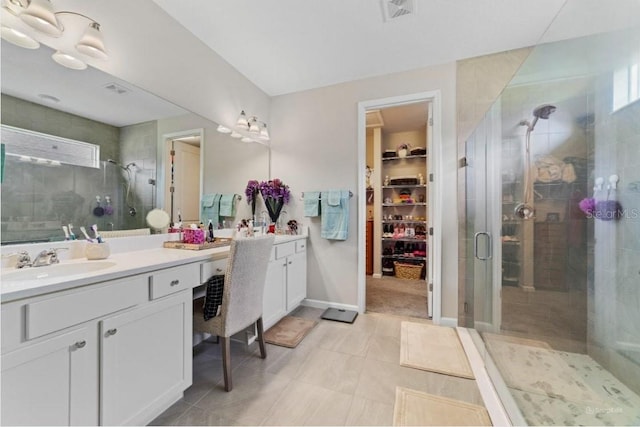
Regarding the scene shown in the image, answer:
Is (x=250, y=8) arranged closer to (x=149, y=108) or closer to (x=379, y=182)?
(x=149, y=108)

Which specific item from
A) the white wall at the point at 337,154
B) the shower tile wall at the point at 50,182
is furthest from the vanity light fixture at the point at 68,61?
the white wall at the point at 337,154

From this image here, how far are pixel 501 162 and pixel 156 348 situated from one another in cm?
271

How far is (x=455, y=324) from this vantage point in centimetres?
243

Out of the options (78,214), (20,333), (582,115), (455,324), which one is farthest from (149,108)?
(455,324)

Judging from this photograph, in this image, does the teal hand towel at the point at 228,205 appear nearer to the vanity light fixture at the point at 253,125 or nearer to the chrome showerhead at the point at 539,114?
the vanity light fixture at the point at 253,125

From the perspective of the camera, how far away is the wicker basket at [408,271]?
3.97 m

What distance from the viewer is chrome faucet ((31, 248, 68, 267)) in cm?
116

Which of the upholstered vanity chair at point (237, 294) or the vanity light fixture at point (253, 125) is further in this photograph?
the vanity light fixture at point (253, 125)

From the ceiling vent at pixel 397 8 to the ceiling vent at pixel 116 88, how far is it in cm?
191

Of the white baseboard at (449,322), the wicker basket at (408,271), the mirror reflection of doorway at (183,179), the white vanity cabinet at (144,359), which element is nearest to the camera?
the white vanity cabinet at (144,359)

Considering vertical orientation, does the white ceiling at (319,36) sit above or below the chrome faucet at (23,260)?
above

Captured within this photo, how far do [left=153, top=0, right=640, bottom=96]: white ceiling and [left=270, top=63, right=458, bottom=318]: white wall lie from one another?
0.21 meters

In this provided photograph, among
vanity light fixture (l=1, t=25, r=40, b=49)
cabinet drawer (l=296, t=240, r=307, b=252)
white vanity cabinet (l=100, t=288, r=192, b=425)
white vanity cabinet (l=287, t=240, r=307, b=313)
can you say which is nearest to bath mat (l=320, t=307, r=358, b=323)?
white vanity cabinet (l=287, t=240, r=307, b=313)

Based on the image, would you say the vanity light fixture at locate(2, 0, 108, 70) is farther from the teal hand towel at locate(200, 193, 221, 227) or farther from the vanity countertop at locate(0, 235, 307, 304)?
the teal hand towel at locate(200, 193, 221, 227)
